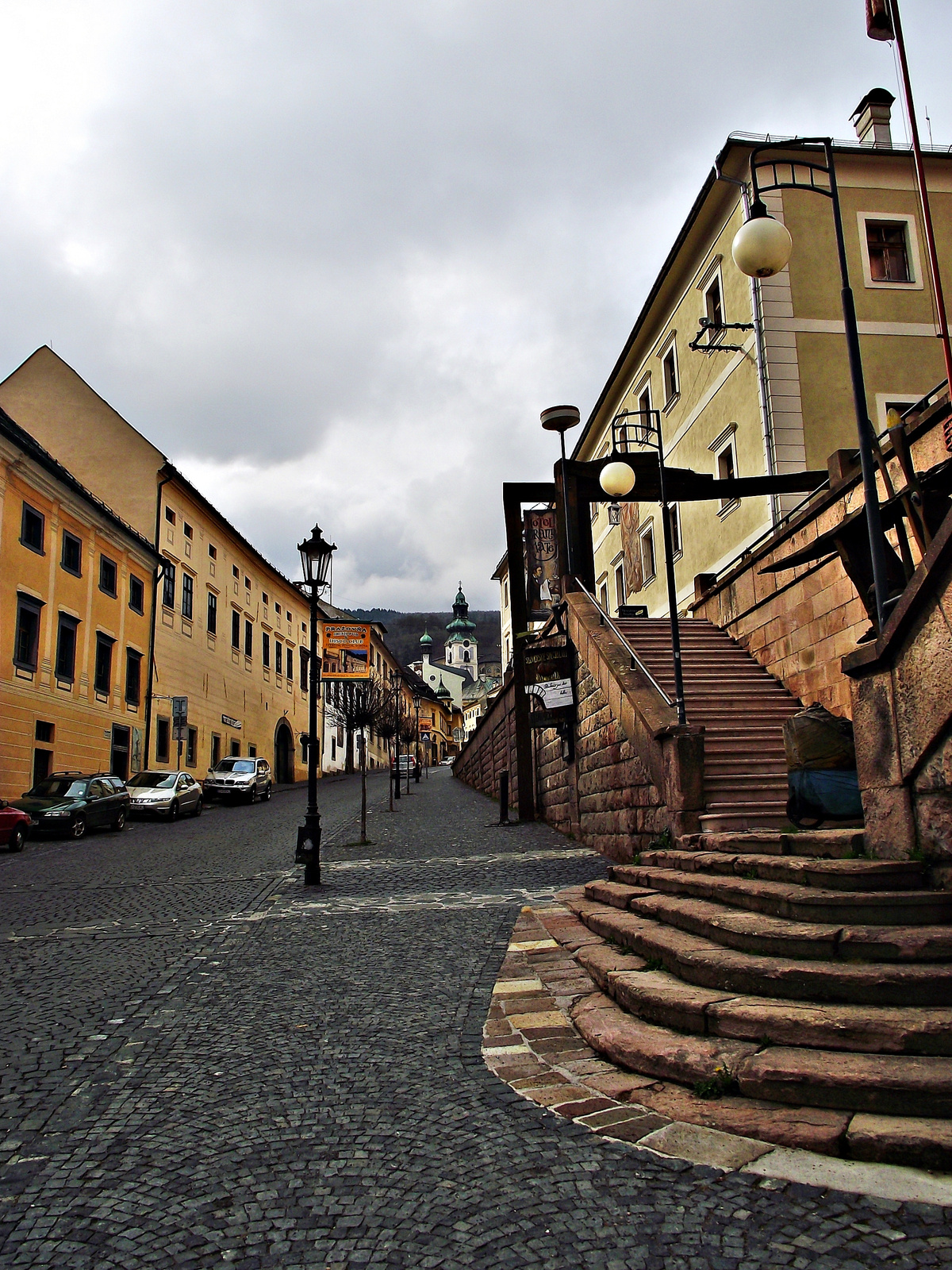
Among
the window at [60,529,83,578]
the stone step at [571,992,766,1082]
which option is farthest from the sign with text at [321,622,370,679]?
the stone step at [571,992,766,1082]

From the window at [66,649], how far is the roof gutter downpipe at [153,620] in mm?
5580

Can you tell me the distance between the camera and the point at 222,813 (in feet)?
91.1

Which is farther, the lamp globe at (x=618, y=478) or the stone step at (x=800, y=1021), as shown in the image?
the lamp globe at (x=618, y=478)

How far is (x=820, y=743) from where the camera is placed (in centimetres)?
634

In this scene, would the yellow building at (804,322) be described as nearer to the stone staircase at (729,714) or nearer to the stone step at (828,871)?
the stone staircase at (729,714)

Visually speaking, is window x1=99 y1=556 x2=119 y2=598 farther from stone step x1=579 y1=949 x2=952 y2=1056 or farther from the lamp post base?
stone step x1=579 y1=949 x2=952 y2=1056

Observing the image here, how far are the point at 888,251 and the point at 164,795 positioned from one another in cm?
2203

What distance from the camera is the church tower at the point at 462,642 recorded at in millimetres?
153250

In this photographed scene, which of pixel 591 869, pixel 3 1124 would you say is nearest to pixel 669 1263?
pixel 3 1124

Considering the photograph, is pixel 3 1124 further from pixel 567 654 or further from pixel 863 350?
pixel 863 350

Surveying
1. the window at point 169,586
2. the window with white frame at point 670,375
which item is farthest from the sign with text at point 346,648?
the window at point 169,586

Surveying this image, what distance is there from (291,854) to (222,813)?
13540 millimetres

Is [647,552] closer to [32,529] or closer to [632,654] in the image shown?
[632,654]

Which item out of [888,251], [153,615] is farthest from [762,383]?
[153,615]
